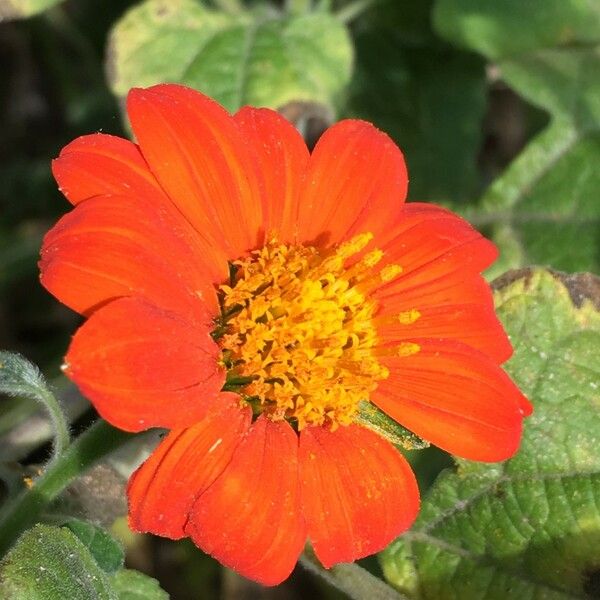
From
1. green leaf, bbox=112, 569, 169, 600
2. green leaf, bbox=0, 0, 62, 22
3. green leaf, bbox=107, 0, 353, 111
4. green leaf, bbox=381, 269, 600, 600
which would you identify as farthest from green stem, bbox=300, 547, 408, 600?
green leaf, bbox=0, 0, 62, 22


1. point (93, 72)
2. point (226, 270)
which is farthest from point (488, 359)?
point (93, 72)

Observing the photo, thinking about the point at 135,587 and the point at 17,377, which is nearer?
the point at 17,377

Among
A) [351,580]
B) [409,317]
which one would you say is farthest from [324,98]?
[351,580]

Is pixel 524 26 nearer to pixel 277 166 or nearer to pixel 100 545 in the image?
pixel 277 166

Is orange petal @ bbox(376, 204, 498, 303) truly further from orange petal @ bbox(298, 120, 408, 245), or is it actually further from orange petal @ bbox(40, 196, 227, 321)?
orange petal @ bbox(40, 196, 227, 321)

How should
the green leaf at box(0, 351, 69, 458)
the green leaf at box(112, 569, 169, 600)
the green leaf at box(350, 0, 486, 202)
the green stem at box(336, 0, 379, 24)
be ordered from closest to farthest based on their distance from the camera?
the green leaf at box(0, 351, 69, 458) < the green leaf at box(112, 569, 169, 600) < the green stem at box(336, 0, 379, 24) < the green leaf at box(350, 0, 486, 202)

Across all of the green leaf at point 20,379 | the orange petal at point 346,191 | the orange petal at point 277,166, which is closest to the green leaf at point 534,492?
the orange petal at point 346,191

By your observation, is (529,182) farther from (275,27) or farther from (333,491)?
(333,491)
